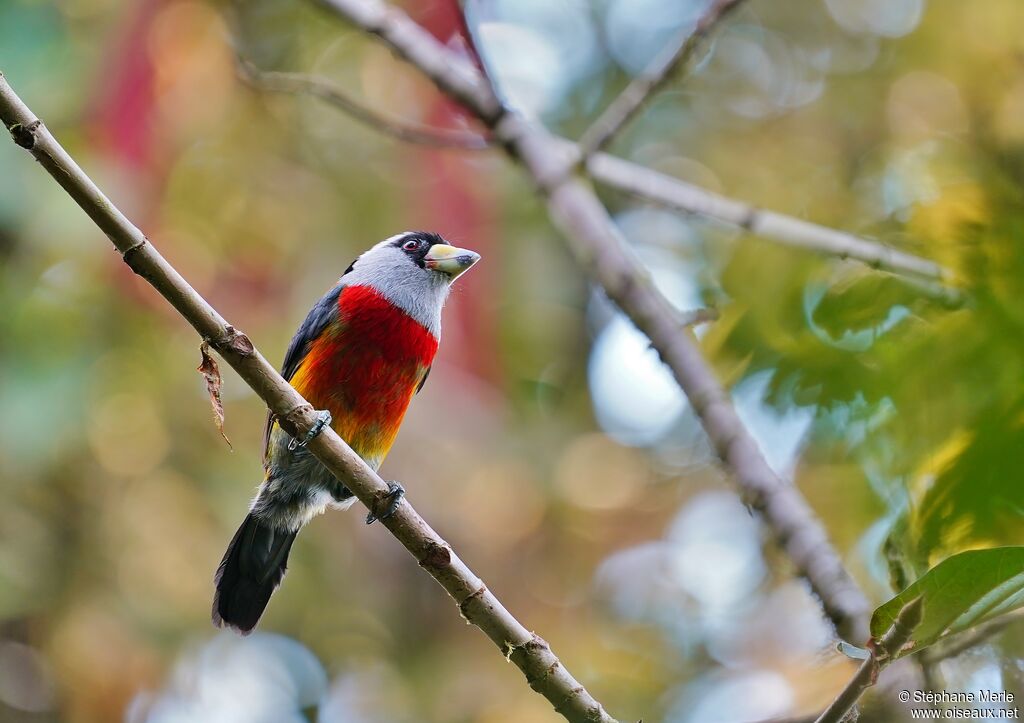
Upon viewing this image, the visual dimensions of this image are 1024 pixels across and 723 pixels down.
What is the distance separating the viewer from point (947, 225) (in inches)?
42.1

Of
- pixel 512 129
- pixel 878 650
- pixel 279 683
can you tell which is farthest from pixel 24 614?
pixel 878 650

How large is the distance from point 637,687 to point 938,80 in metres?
3.59

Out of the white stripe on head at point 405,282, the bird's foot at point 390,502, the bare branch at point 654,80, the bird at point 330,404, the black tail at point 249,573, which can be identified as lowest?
the bird's foot at point 390,502

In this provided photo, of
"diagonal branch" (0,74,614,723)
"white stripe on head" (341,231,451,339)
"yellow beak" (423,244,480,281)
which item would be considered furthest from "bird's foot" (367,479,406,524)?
"yellow beak" (423,244,480,281)

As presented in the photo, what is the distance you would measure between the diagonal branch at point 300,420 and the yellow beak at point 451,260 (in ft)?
5.81

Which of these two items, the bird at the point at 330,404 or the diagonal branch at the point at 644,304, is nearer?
the diagonal branch at the point at 644,304

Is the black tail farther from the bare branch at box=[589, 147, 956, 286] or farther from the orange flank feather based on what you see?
the bare branch at box=[589, 147, 956, 286]

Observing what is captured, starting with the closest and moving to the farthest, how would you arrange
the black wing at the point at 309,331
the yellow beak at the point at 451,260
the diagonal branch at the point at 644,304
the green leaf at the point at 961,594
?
1. the green leaf at the point at 961,594
2. the diagonal branch at the point at 644,304
3. the black wing at the point at 309,331
4. the yellow beak at the point at 451,260

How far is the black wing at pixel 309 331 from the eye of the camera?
143 inches

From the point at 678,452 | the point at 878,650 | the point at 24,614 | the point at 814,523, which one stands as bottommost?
the point at 878,650

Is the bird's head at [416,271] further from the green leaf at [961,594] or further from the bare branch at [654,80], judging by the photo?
the green leaf at [961,594]

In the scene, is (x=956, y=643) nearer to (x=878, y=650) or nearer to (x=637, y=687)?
(x=878, y=650)

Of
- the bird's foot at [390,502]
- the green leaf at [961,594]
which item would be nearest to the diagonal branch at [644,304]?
the green leaf at [961,594]

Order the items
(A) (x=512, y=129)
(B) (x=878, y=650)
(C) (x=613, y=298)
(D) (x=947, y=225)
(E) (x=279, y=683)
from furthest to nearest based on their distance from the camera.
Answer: (E) (x=279, y=683) < (A) (x=512, y=129) < (C) (x=613, y=298) < (B) (x=878, y=650) < (D) (x=947, y=225)
